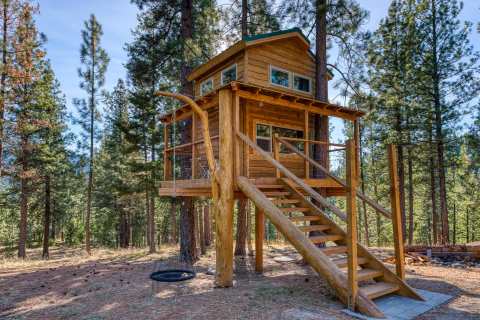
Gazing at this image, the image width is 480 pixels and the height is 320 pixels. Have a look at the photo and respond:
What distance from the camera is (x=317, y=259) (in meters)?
4.97

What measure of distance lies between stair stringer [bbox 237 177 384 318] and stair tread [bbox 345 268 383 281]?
53 cm

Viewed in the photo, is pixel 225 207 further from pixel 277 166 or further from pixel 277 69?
pixel 277 69

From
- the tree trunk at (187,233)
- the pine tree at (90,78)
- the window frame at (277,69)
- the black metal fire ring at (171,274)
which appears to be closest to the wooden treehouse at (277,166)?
the window frame at (277,69)

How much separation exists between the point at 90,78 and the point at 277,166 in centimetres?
1505

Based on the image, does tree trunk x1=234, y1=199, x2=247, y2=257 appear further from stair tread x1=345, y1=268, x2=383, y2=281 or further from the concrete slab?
the concrete slab

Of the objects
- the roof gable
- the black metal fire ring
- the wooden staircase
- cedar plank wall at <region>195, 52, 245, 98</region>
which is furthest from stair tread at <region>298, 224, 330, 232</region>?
the roof gable

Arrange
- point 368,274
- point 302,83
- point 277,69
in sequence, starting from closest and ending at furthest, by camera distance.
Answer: point 368,274
point 277,69
point 302,83

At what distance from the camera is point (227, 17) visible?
1323 centimetres

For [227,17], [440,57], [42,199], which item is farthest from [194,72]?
[42,199]

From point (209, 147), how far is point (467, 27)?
13.6 meters

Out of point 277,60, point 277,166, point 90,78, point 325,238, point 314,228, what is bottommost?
point 325,238

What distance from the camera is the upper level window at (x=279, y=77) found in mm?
9844

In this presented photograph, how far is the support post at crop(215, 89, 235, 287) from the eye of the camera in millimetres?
6344

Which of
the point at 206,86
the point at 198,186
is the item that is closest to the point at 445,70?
the point at 206,86
